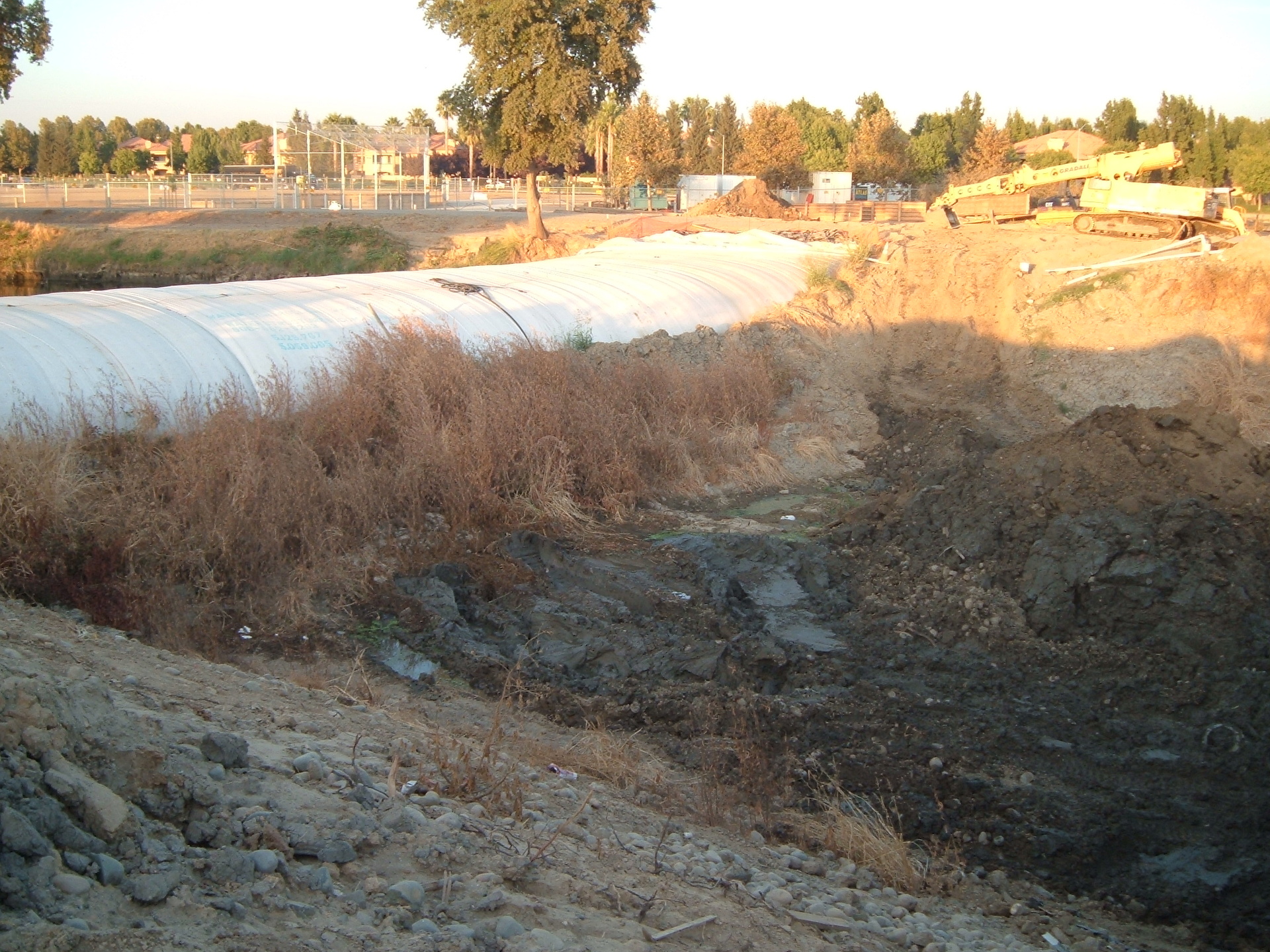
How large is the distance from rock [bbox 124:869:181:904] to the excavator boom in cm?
2410

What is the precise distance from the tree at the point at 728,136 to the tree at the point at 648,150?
5.47m

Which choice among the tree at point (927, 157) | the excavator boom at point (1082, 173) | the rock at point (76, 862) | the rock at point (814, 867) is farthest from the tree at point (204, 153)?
the rock at point (76, 862)

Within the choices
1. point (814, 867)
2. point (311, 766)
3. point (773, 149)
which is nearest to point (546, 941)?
point (311, 766)

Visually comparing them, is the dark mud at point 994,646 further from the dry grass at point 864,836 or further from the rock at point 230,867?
the rock at point 230,867

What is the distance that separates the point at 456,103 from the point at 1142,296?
19.6m

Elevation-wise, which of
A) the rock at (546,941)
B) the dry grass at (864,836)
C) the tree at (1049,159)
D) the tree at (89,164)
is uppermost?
the tree at (89,164)

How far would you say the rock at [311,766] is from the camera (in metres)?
4.52

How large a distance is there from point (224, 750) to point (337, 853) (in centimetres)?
78

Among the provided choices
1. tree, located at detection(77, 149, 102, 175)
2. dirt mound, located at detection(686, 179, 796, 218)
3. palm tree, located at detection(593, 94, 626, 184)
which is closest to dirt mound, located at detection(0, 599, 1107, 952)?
dirt mound, located at detection(686, 179, 796, 218)

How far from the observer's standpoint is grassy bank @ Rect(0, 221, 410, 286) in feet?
113

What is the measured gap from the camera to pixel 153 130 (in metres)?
109

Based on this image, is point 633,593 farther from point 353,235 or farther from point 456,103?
point 353,235

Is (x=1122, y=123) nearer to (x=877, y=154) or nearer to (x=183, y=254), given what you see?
(x=877, y=154)

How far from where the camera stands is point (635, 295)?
17.9m
